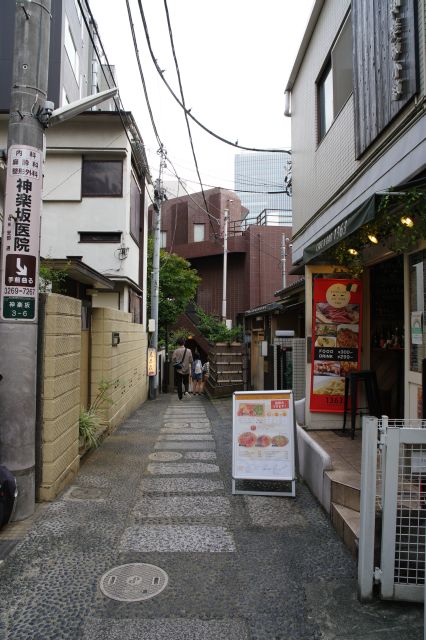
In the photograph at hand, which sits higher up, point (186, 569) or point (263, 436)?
point (263, 436)

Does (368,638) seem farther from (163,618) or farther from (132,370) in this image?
(132,370)

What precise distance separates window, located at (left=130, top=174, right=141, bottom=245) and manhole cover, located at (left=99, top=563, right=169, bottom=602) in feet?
36.9

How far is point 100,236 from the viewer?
1299 centimetres

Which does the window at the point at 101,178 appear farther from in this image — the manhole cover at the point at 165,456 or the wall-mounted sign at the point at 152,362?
the manhole cover at the point at 165,456

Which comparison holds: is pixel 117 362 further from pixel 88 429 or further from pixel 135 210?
pixel 135 210

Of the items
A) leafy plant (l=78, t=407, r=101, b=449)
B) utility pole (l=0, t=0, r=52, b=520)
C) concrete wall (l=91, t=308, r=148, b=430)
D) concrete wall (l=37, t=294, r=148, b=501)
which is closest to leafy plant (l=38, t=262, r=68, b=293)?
concrete wall (l=91, t=308, r=148, b=430)

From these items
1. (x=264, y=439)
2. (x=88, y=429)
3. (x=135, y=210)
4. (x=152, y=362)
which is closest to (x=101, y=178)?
(x=135, y=210)

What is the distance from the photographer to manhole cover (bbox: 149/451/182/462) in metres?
6.84

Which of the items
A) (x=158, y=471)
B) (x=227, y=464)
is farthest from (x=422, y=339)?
(x=158, y=471)

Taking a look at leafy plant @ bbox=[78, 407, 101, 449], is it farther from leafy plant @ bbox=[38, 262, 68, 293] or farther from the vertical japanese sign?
the vertical japanese sign

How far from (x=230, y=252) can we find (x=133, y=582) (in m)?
25.4

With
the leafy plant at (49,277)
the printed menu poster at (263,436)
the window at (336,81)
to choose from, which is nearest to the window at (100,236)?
the leafy plant at (49,277)

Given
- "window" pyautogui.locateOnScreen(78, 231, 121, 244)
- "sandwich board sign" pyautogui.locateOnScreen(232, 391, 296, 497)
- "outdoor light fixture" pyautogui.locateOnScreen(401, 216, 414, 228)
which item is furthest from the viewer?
"window" pyautogui.locateOnScreen(78, 231, 121, 244)

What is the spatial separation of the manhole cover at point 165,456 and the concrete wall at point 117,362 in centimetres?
155
